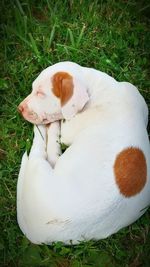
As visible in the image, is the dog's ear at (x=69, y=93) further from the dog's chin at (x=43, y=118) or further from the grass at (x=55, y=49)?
the grass at (x=55, y=49)

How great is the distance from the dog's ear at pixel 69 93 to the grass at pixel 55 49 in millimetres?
526

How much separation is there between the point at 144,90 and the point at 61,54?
0.76m

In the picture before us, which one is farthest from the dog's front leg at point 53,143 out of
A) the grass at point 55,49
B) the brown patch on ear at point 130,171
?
the brown patch on ear at point 130,171

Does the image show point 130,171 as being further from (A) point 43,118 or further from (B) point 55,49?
(B) point 55,49

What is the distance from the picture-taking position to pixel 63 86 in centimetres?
446

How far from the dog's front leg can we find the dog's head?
2.4 inches

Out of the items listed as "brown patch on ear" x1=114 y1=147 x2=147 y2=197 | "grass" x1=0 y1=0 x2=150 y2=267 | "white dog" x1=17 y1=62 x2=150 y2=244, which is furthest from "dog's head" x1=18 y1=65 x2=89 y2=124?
"brown patch on ear" x1=114 y1=147 x2=147 y2=197

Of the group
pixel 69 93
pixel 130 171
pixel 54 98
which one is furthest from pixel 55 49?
pixel 130 171

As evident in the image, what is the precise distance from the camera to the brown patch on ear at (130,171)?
407 cm

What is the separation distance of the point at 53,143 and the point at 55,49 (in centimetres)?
100

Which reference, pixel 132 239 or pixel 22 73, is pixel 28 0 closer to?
pixel 22 73

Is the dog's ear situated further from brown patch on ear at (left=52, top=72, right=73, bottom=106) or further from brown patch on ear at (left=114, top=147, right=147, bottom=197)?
brown patch on ear at (left=114, top=147, right=147, bottom=197)

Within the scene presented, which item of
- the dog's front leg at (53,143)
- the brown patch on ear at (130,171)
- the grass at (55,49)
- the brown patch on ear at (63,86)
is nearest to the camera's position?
the brown patch on ear at (130,171)

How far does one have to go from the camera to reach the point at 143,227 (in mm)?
4512
